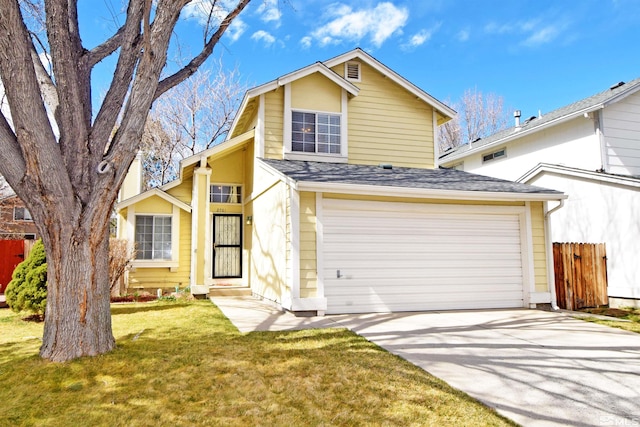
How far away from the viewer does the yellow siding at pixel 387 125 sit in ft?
35.6

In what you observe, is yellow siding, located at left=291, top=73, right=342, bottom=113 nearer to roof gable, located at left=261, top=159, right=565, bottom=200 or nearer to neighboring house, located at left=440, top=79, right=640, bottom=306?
roof gable, located at left=261, top=159, right=565, bottom=200

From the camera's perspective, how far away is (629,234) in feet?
33.7

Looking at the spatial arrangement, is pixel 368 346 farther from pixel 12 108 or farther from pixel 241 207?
pixel 241 207

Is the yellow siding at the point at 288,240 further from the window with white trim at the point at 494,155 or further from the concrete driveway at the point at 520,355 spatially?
the window with white trim at the point at 494,155

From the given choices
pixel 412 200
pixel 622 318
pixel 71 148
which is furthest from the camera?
pixel 412 200

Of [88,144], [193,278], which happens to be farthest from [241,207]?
[88,144]

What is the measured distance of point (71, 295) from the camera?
14.5ft

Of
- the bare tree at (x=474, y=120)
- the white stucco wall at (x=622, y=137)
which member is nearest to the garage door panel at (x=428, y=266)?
the white stucco wall at (x=622, y=137)

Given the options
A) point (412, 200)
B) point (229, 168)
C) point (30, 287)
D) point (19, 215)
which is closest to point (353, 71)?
point (229, 168)

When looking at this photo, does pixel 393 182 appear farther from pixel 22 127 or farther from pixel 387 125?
pixel 22 127

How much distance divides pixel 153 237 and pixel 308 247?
6362 mm

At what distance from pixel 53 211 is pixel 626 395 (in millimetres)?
6019

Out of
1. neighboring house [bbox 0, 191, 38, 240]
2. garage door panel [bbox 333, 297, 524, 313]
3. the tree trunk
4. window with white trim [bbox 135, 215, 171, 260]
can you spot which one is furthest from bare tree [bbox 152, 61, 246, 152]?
the tree trunk

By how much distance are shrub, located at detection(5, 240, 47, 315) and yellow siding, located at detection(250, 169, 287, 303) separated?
163 inches
